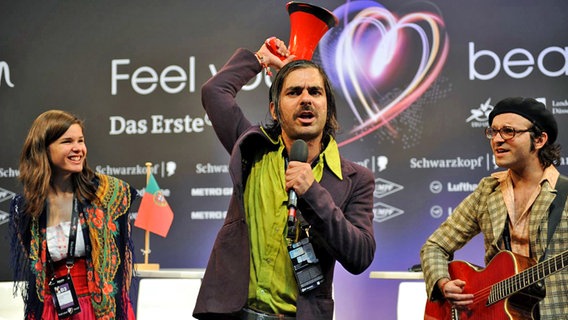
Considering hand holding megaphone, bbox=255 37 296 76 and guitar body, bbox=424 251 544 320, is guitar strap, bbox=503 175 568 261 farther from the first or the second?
hand holding megaphone, bbox=255 37 296 76

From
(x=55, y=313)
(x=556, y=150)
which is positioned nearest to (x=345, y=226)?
(x=556, y=150)

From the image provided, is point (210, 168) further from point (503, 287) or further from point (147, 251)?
point (503, 287)

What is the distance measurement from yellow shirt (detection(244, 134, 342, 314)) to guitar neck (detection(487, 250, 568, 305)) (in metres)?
1.03

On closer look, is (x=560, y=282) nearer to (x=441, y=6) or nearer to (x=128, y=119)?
(x=441, y=6)

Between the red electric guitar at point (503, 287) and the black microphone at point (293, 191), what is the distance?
48.0 inches

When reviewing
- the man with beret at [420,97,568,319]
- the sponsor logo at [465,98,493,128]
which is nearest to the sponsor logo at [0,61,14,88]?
the sponsor logo at [465,98,493,128]

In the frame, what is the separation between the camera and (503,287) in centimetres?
325

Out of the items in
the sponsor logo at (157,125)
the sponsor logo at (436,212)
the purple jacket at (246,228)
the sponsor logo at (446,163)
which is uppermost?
the sponsor logo at (157,125)

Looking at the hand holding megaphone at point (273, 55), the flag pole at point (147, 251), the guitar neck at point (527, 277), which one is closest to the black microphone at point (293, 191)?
the hand holding megaphone at point (273, 55)

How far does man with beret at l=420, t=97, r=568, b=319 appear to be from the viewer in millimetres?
3100

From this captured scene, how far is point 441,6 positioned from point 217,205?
2.66 meters

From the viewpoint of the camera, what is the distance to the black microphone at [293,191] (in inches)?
85.2

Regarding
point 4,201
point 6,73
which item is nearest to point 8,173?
point 4,201

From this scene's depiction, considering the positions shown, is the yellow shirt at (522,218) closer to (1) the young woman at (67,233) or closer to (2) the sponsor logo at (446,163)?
(1) the young woman at (67,233)
